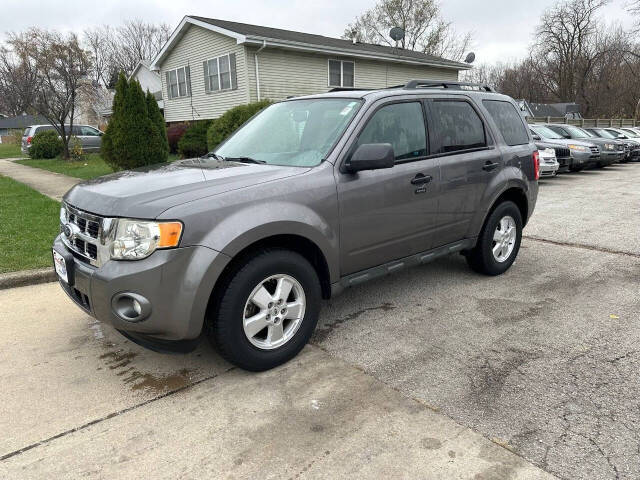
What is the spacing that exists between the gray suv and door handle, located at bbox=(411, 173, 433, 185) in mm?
15

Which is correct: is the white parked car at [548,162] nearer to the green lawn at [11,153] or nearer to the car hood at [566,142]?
the car hood at [566,142]

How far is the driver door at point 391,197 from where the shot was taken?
345 centimetres

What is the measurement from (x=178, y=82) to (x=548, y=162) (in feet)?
57.2

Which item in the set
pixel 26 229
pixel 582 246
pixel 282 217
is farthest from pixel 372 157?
pixel 26 229

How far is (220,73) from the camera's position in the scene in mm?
19984

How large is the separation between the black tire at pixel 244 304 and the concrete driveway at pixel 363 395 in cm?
13

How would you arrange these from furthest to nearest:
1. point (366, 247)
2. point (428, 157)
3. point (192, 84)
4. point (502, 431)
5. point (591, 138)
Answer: point (192, 84) → point (591, 138) → point (428, 157) → point (366, 247) → point (502, 431)

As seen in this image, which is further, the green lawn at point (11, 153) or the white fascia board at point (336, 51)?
the green lawn at point (11, 153)

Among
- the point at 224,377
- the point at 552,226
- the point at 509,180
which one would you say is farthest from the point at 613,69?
the point at 224,377

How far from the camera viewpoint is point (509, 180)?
15.4ft

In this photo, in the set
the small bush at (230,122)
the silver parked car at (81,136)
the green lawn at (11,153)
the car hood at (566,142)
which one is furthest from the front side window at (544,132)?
the green lawn at (11,153)

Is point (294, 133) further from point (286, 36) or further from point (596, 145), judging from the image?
point (286, 36)

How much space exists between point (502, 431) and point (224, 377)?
1677 millimetres

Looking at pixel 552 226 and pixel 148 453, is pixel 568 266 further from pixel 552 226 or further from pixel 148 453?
pixel 148 453
